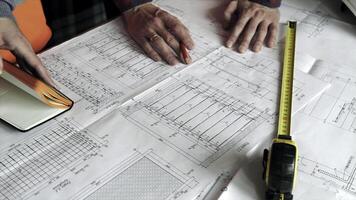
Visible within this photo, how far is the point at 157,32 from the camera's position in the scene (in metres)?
0.92

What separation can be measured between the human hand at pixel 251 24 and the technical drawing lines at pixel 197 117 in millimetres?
180

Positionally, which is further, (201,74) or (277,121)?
(201,74)

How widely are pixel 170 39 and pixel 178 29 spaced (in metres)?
0.03

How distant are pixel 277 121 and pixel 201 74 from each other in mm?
197

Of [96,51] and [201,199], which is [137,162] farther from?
[96,51]

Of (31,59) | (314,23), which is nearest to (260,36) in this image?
(314,23)

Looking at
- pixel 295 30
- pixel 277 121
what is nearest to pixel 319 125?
pixel 277 121

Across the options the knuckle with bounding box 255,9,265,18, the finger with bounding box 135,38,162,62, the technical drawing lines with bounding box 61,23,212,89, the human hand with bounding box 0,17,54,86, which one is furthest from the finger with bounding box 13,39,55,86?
the knuckle with bounding box 255,9,265,18

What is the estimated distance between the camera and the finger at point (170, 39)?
34.8 inches

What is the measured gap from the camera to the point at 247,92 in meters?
0.76

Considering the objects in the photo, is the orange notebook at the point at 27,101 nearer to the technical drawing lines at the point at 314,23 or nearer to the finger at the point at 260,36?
the finger at the point at 260,36

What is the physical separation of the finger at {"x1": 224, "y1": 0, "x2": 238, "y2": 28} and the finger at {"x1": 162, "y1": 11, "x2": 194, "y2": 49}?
113 mm

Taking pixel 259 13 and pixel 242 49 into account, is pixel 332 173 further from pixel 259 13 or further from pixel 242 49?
pixel 259 13

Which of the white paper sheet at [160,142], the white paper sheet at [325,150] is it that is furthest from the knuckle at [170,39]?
the white paper sheet at [325,150]
